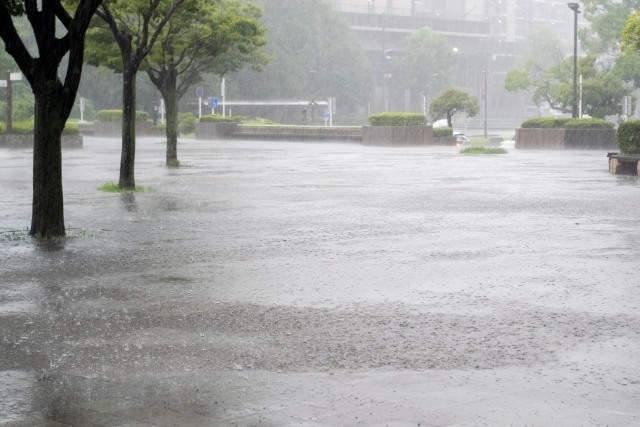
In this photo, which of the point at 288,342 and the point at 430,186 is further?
the point at 430,186

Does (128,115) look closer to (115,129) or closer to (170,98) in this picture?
(170,98)

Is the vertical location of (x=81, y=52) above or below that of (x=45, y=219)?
above

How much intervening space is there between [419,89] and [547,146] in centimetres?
7315

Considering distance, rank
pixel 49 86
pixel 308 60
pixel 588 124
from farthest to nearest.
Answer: pixel 308 60 → pixel 588 124 → pixel 49 86

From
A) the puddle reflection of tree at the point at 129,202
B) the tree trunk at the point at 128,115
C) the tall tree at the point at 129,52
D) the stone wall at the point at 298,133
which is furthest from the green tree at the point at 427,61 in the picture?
the puddle reflection of tree at the point at 129,202

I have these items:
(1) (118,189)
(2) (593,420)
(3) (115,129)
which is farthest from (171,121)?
(3) (115,129)

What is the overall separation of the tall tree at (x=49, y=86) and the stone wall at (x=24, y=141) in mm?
33574

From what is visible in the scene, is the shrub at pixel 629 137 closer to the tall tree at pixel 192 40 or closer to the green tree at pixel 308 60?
the tall tree at pixel 192 40

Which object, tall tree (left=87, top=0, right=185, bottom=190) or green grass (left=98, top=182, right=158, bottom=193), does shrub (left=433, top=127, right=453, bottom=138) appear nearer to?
tall tree (left=87, top=0, right=185, bottom=190)

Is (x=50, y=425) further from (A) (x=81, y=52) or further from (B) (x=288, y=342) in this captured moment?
(A) (x=81, y=52)

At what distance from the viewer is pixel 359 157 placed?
38094mm

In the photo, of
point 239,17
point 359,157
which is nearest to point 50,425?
point 239,17

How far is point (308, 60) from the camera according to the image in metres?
94.9

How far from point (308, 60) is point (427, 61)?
25.2 metres
